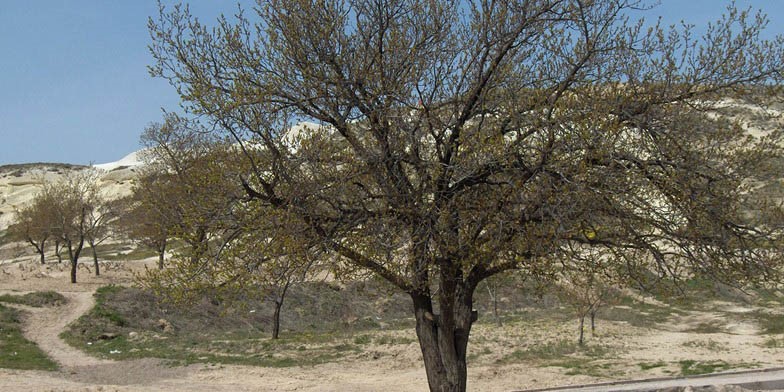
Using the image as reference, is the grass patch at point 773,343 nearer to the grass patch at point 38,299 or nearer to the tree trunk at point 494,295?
the tree trunk at point 494,295

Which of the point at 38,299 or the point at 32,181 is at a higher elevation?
the point at 32,181

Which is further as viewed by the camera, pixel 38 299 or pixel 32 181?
pixel 32 181

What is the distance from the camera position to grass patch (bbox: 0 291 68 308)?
28.9 m

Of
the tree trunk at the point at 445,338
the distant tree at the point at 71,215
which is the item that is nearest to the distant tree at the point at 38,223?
the distant tree at the point at 71,215

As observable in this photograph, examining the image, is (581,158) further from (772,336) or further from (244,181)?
(772,336)

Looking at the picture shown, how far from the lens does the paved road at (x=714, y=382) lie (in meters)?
12.0

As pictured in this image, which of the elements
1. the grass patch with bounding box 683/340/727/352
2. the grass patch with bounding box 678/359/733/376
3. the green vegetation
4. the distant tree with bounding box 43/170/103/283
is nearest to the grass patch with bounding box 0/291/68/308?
the green vegetation

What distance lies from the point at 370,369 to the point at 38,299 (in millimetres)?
17745

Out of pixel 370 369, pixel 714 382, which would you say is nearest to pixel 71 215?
pixel 370 369

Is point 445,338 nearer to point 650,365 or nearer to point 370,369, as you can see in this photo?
point 370,369

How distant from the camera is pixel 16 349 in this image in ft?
72.5

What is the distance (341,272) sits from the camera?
8930 millimetres

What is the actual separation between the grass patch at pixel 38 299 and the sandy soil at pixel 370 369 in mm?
2159

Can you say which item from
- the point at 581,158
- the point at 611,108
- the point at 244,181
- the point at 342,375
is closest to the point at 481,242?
the point at 581,158
